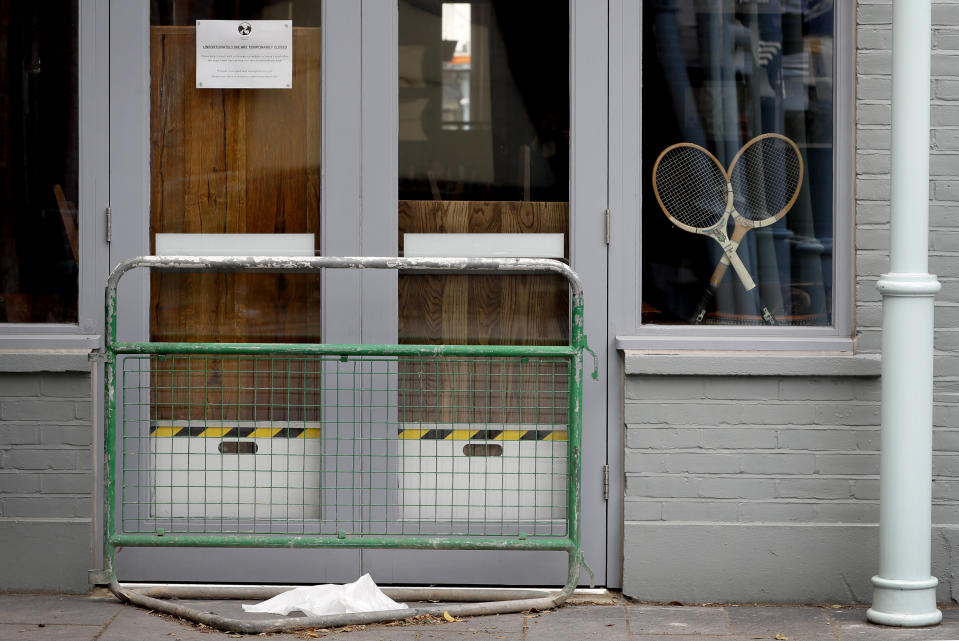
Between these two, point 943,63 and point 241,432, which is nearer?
point 943,63

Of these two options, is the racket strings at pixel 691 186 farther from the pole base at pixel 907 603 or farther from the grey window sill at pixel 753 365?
the pole base at pixel 907 603

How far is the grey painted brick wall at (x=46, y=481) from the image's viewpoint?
16.9 feet

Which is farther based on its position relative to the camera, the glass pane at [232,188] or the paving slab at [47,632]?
the glass pane at [232,188]

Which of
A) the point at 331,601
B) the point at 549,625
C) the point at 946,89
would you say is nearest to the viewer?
the point at 549,625

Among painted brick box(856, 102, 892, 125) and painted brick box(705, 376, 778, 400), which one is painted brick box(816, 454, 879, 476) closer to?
painted brick box(705, 376, 778, 400)

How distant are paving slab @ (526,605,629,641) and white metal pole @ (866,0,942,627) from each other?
41.2 inches

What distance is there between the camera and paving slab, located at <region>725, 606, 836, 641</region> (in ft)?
15.3

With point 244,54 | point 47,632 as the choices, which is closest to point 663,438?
point 244,54

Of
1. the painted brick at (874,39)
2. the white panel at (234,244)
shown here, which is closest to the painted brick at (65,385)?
the white panel at (234,244)

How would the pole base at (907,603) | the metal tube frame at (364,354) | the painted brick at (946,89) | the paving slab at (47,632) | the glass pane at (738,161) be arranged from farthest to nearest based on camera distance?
1. the glass pane at (738,161)
2. the painted brick at (946,89)
3. the metal tube frame at (364,354)
4. the pole base at (907,603)
5. the paving slab at (47,632)

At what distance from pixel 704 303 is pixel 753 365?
1.22 feet

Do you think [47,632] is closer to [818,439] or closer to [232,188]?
[232,188]

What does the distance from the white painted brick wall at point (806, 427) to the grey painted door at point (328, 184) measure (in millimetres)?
269

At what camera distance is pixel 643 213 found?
17.1 ft
